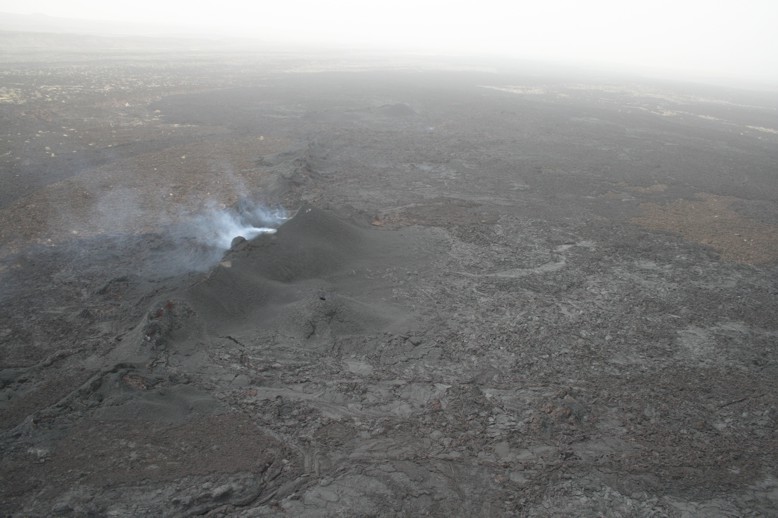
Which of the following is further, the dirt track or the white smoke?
the white smoke

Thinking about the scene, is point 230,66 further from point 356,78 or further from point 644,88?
point 644,88

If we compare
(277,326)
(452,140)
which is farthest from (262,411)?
(452,140)

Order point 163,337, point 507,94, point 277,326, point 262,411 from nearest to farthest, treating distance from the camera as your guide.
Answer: point 262,411 < point 163,337 < point 277,326 < point 507,94

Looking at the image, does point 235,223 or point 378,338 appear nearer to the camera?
point 378,338

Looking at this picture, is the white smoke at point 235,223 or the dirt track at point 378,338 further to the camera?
the white smoke at point 235,223

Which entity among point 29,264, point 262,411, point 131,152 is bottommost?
point 262,411

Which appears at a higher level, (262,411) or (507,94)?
(507,94)

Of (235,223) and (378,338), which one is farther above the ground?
(235,223)

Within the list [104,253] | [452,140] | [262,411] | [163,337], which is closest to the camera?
[262,411]
